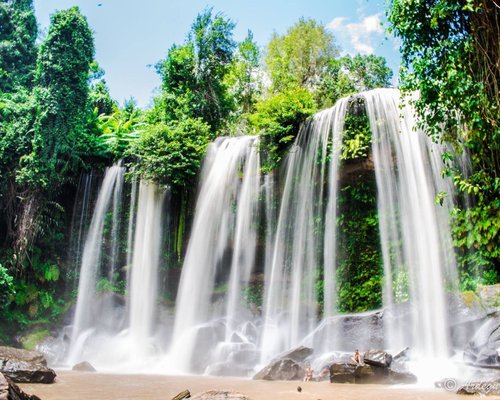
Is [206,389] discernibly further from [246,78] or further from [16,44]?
[246,78]

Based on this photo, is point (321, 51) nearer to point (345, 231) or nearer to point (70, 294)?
point (345, 231)

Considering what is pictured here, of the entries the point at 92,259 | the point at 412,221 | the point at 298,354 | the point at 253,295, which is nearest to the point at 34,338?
the point at 92,259

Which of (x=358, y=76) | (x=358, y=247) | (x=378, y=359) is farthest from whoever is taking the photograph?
(x=358, y=76)

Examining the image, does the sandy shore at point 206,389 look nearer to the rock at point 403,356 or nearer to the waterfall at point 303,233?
the rock at point 403,356

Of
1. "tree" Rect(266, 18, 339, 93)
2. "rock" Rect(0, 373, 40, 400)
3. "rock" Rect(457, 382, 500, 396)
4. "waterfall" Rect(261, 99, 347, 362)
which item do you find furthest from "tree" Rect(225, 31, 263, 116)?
"rock" Rect(0, 373, 40, 400)

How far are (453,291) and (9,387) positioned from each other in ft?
31.6

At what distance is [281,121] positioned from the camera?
14.1 metres

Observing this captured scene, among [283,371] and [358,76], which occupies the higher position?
[358,76]

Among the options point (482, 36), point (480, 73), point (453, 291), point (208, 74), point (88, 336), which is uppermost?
point (208, 74)

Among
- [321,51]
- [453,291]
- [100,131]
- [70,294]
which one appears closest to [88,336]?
[70,294]

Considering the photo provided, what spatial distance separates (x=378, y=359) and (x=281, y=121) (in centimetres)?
828

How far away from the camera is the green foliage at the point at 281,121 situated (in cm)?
1398

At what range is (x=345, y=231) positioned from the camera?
13070 millimetres

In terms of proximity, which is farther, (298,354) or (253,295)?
(253,295)
